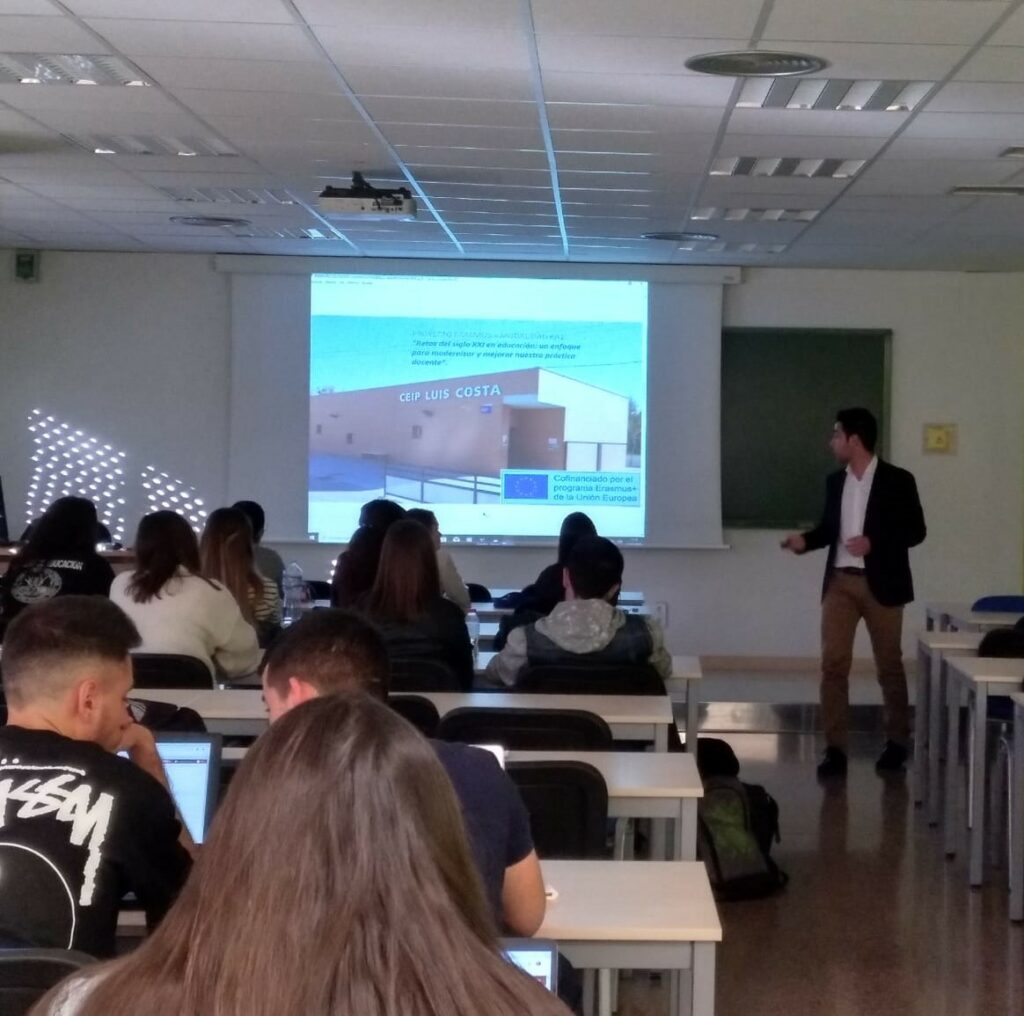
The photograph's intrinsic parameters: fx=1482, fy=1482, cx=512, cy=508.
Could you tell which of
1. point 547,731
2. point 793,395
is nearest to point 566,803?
point 547,731

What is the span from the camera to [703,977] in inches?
98.2

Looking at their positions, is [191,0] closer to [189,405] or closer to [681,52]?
[681,52]

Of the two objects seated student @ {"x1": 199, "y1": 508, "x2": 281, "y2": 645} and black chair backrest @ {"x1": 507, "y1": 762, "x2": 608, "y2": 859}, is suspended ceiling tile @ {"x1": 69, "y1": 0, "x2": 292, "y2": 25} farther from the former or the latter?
black chair backrest @ {"x1": 507, "y1": 762, "x2": 608, "y2": 859}

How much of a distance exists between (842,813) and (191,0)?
13.6ft

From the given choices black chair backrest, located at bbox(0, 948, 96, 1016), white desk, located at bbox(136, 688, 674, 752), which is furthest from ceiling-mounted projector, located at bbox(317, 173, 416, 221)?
black chair backrest, located at bbox(0, 948, 96, 1016)

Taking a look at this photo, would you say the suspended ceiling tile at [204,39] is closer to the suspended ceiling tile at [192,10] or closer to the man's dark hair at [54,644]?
the suspended ceiling tile at [192,10]

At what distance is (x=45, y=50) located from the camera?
5.02 m

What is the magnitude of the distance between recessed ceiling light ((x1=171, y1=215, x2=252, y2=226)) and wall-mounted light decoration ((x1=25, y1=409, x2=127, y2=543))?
2204mm

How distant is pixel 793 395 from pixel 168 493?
14.4ft

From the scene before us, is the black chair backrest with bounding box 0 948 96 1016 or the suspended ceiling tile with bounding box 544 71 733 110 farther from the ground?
the suspended ceiling tile with bounding box 544 71 733 110

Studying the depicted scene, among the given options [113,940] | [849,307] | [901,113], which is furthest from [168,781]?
[849,307]

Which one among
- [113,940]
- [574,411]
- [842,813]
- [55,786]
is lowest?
[842,813]

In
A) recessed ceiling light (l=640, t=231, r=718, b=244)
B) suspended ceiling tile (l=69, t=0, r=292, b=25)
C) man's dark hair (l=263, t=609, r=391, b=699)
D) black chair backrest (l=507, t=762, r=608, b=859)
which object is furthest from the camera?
recessed ceiling light (l=640, t=231, r=718, b=244)

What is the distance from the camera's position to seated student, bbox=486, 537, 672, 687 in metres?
4.78
